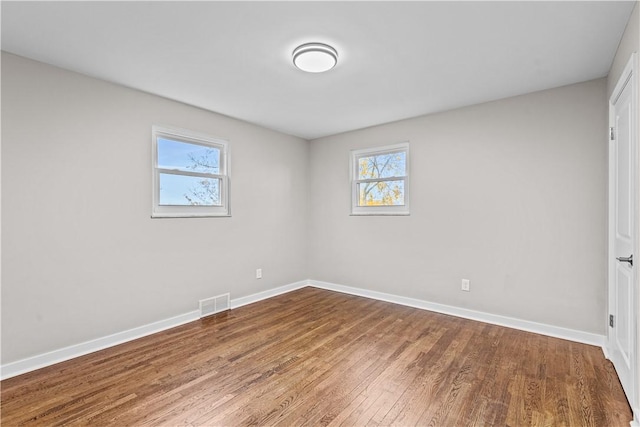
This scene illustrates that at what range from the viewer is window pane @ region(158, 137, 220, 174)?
334cm

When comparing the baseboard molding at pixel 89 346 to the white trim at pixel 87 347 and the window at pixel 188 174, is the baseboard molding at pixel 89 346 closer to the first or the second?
the white trim at pixel 87 347

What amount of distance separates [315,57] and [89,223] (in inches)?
96.9

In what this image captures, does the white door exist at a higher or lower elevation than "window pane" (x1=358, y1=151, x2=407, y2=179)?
lower

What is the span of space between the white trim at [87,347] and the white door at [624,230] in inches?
148

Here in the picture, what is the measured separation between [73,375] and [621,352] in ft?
13.4

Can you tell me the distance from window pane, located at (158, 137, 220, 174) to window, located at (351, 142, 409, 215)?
2.03 meters

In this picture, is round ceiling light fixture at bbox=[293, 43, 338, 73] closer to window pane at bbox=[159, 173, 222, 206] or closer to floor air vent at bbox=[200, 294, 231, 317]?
window pane at bbox=[159, 173, 222, 206]

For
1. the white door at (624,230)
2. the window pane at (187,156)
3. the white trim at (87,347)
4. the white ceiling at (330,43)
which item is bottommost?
the white trim at (87,347)

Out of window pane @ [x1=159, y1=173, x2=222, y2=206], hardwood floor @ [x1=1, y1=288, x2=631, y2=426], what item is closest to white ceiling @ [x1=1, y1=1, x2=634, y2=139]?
window pane @ [x1=159, y1=173, x2=222, y2=206]

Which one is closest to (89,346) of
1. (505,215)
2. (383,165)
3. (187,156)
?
(187,156)

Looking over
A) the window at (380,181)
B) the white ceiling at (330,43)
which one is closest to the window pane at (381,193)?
the window at (380,181)

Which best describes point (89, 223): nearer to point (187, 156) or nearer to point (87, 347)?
point (87, 347)

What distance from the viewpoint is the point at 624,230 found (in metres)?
2.17

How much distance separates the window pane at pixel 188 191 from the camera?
3.35 metres
